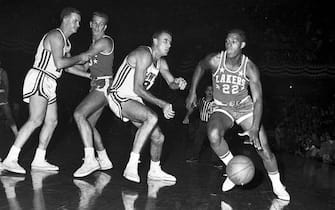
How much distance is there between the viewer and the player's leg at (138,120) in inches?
246

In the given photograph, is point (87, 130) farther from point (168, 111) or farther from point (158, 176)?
point (168, 111)

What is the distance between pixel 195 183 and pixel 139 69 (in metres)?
1.85

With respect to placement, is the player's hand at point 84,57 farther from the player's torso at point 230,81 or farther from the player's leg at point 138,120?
the player's torso at point 230,81

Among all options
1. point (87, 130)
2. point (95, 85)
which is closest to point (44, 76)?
point (95, 85)

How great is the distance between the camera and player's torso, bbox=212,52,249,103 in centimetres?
→ 611

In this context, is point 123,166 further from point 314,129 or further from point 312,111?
point 312,111

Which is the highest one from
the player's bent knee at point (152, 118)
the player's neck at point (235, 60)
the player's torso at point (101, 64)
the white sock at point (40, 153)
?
the player's neck at point (235, 60)

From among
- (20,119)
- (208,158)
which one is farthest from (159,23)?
(208,158)

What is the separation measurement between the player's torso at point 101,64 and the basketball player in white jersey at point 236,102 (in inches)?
52.6

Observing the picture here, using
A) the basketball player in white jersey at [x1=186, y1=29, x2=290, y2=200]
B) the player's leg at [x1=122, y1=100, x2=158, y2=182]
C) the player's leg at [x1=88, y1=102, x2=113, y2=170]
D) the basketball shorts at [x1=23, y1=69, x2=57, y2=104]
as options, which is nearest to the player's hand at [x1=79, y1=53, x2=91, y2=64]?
the basketball shorts at [x1=23, y1=69, x2=57, y2=104]

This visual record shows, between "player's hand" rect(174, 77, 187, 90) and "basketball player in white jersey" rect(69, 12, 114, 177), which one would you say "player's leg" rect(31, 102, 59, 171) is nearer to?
"basketball player in white jersey" rect(69, 12, 114, 177)

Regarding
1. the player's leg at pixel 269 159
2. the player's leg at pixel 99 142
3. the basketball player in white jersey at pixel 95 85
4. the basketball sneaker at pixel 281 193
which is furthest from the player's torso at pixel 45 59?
the basketball sneaker at pixel 281 193

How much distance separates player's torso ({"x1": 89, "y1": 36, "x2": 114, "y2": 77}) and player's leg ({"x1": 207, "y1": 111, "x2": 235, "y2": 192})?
1668mm

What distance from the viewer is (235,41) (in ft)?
19.9
